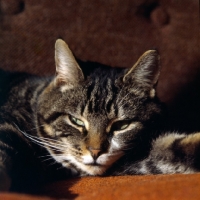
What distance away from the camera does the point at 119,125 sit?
1189mm

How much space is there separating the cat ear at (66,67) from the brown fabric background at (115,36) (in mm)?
345

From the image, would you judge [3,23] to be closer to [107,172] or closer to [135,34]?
[135,34]

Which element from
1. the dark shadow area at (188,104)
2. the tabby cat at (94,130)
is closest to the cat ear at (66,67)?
the tabby cat at (94,130)

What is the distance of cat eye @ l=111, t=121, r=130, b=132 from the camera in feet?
3.87

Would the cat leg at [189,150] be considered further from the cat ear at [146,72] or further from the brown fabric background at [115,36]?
the brown fabric background at [115,36]

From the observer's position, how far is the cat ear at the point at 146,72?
1.20 m

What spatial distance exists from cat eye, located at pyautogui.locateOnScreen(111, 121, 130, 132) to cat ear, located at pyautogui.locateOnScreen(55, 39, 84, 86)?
17 cm

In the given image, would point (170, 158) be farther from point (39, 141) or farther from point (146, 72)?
point (39, 141)

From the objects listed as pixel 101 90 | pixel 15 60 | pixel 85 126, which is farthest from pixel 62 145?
pixel 15 60

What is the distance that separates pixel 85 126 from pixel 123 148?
4.5 inches

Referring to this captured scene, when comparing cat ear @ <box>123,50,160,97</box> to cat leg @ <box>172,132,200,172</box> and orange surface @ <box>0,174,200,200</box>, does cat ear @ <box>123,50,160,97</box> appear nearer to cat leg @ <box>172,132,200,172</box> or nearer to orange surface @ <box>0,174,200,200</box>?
cat leg @ <box>172,132,200,172</box>

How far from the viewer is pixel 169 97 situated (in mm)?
1646

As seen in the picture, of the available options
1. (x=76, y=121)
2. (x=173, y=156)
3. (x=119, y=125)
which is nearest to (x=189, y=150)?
(x=173, y=156)

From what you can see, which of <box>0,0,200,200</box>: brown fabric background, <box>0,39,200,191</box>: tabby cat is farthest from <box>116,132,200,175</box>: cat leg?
<box>0,0,200,200</box>: brown fabric background
